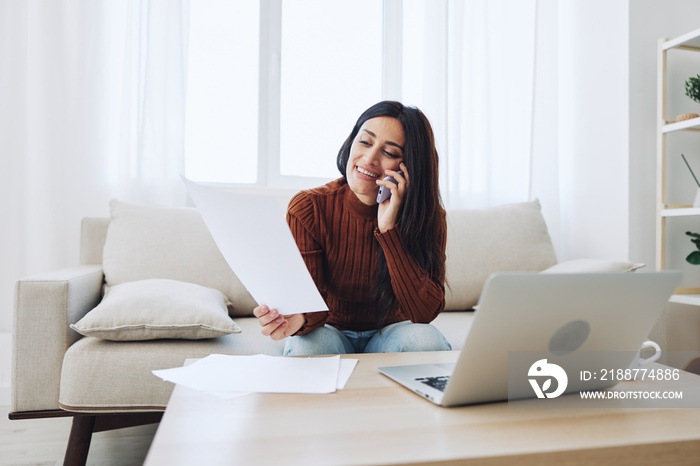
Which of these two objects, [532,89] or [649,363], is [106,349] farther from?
[532,89]

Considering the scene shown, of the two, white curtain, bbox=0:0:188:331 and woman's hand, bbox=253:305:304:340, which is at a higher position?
white curtain, bbox=0:0:188:331

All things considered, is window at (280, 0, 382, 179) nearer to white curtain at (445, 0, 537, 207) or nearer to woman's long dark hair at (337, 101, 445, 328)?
white curtain at (445, 0, 537, 207)

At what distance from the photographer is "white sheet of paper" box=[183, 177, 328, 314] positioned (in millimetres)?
826

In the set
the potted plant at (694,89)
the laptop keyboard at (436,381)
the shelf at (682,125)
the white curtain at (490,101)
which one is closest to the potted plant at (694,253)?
the shelf at (682,125)

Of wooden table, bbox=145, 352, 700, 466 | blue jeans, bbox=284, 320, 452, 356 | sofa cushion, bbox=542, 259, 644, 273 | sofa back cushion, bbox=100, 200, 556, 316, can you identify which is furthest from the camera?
sofa back cushion, bbox=100, 200, 556, 316

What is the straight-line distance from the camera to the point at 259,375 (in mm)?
821

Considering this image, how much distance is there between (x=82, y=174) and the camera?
2258mm

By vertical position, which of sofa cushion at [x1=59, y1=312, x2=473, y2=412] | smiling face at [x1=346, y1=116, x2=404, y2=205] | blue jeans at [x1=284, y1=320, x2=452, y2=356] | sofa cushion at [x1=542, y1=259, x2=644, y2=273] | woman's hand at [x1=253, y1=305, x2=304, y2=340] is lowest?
sofa cushion at [x1=59, y1=312, x2=473, y2=412]

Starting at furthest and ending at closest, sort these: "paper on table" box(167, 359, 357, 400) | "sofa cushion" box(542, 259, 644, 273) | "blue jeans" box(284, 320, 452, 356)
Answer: "sofa cushion" box(542, 259, 644, 273) < "blue jeans" box(284, 320, 452, 356) < "paper on table" box(167, 359, 357, 400)

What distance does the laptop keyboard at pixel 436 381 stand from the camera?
75 centimetres

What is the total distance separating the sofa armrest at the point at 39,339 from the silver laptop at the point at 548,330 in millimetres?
1018

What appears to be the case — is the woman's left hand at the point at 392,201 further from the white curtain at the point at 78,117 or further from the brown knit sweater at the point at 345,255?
the white curtain at the point at 78,117

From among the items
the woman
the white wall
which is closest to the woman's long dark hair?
the woman

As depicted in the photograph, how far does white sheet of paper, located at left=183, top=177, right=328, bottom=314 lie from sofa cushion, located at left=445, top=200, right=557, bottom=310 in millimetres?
1301
